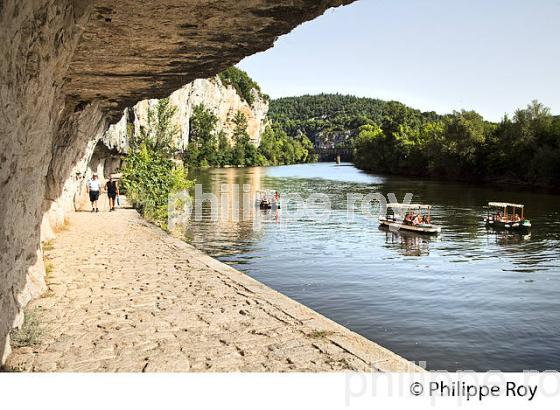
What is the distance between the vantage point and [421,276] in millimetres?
18297

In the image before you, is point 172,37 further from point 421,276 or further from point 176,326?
point 421,276

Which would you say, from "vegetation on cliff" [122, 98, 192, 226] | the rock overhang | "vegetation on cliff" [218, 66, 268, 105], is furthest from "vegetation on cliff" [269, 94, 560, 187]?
"vegetation on cliff" [218, 66, 268, 105]

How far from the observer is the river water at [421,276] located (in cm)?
1163

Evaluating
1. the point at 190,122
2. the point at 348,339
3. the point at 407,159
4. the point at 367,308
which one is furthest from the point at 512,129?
the point at 190,122

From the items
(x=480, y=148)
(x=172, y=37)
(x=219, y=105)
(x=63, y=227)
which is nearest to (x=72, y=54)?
(x=172, y=37)

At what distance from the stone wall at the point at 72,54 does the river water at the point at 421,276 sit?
22.9 ft

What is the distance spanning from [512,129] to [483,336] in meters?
55.4

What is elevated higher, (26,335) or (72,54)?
(72,54)

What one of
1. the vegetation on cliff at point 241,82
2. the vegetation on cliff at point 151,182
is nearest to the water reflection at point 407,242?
the vegetation on cliff at point 151,182

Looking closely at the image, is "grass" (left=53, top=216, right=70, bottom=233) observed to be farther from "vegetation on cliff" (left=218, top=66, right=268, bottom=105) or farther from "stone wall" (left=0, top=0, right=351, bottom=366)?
"vegetation on cliff" (left=218, top=66, right=268, bottom=105)

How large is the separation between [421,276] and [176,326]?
12740 mm

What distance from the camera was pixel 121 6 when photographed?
573cm

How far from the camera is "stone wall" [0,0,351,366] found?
16.4ft
